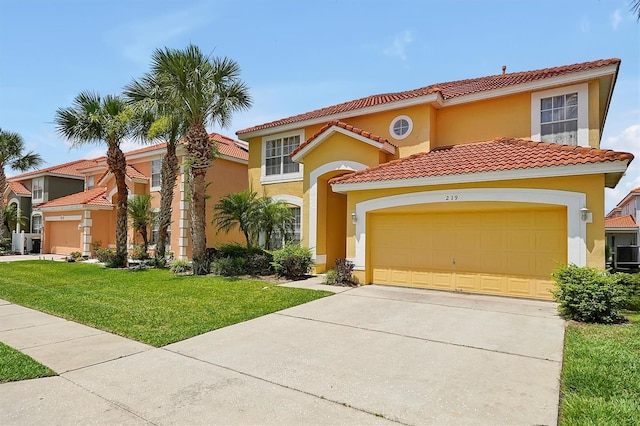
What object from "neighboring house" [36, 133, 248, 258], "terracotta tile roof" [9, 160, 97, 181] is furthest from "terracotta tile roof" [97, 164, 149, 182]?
"terracotta tile roof" [9, 160, 97, 181]

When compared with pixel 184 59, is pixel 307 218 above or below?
below

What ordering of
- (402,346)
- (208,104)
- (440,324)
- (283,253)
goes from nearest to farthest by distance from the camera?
(402,346)
(440,324)
(283,253)
(208,104)

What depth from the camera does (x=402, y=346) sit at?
263 inches

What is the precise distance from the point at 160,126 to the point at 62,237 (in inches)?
766

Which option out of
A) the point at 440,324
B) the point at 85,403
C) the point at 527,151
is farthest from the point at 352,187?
the point at 85,403

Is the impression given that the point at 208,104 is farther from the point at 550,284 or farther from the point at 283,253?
the point at 550,284

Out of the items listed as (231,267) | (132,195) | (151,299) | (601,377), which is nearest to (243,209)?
(231,267)

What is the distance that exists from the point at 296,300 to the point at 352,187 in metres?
4.85

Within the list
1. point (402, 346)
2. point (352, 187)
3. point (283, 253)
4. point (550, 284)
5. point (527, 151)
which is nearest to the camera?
point (402, 346)

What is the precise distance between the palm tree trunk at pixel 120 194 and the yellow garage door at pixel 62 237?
31.0 ft

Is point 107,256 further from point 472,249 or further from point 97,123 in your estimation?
point 472,249

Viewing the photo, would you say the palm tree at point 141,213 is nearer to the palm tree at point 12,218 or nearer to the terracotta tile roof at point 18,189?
the palm tree at point 12,218

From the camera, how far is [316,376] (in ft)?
17.5

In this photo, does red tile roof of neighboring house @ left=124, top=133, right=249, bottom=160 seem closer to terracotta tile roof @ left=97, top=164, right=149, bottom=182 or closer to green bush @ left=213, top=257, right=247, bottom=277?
terracotta tile roof @ left=97, top=164, right=149, bottom=182
